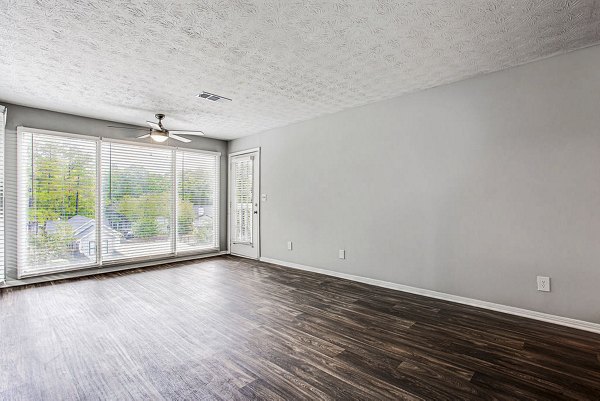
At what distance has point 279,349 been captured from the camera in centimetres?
241

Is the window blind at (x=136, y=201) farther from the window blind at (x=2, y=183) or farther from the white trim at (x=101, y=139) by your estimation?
the window blind at (x=2, y=183)

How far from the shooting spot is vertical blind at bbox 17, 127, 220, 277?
14.5ft

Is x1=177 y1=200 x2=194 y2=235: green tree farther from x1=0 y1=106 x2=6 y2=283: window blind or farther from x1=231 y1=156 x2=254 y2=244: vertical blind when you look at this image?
x1=0 y1=106 x2=6 y2=283: window blind

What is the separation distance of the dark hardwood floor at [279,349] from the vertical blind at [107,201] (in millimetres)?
1031

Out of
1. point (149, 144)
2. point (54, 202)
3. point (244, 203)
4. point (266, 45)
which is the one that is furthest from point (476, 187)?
point (54, 202)

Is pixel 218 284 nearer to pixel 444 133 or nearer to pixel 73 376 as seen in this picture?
pixel 73 376

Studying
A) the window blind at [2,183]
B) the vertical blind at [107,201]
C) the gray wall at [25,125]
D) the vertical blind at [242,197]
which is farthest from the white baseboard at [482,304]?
the window blind at [2,183]

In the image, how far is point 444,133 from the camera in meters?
A: 3.60

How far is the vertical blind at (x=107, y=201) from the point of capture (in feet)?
14.5

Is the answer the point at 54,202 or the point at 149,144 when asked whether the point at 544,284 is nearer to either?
the point at 149,144

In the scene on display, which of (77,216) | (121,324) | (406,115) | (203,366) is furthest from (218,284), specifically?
(406,115)

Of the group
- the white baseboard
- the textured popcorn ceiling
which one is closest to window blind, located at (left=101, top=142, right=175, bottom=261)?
the textured popcorn ceiling

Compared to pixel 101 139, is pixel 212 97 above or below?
above

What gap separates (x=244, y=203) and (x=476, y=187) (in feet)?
14.4
